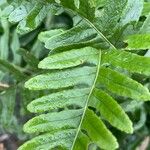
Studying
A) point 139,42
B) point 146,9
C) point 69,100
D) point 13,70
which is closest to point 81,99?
point 69,100

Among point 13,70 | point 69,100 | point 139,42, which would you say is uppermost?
point 139,42

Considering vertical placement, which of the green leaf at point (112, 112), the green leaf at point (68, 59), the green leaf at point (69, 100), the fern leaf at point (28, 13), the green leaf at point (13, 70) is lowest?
the green leaf at point (13, 70)

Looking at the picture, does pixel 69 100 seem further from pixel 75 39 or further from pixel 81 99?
pixel 75 39

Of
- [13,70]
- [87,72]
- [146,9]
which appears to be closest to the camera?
[87,72]

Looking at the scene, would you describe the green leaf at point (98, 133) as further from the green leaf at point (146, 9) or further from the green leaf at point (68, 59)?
the green leaf at point (146, 9)

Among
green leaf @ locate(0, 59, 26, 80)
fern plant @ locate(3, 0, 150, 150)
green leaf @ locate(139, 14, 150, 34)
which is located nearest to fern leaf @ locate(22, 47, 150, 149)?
fern plant @ locate(3, 0, 150, 150)

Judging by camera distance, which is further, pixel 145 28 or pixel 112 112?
pixel 145 28

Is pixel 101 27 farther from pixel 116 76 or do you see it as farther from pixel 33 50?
pixel 33 50

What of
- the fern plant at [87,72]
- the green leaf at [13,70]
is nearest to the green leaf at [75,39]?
the fern plant at [87,72]
